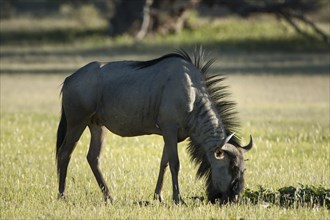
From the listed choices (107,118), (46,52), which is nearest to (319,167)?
(107,118)

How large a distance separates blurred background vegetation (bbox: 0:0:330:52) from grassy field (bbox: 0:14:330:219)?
710 cm

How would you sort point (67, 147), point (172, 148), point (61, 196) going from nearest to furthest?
point (172, 148) → point (61, 196) → point (67, 147)

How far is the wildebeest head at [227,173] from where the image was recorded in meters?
9.98

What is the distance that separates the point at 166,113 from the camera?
10594mm

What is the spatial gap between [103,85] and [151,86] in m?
0.71

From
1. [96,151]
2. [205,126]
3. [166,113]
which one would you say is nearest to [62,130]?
[96,151]

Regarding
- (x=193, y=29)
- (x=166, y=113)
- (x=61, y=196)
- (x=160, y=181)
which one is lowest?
(x=61, y=196)

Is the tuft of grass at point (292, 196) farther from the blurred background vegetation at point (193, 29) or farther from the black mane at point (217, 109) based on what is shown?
the blurred background vegetation at point (193, 29)

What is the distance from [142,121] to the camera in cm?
1095

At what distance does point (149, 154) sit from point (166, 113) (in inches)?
172

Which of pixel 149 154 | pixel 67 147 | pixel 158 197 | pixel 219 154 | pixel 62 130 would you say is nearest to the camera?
pixel 219 154

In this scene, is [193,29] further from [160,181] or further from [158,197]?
[158,197]

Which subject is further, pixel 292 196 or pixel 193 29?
pixel 193 29

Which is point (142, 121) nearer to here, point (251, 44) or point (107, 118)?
point (107, 118)
